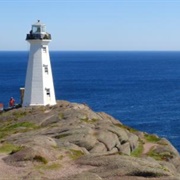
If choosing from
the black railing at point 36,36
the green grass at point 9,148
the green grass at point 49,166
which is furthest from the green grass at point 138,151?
the black railing at point 36,36

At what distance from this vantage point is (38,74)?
5250 centimetres

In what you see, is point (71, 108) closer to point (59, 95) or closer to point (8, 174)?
point (8, 174)

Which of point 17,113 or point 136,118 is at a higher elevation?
point 17,113

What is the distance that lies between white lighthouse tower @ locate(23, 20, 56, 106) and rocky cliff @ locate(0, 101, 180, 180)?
2.24 metres

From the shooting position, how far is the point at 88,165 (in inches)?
1059

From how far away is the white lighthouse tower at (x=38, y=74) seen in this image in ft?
173

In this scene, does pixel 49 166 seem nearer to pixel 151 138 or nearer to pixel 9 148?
pixel 9 148

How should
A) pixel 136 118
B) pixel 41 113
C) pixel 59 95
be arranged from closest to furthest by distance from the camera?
pixel 41 113 < pixel 136 118 < pixel 59 95

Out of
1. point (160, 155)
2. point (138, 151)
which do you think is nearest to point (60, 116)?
point (138, 151)

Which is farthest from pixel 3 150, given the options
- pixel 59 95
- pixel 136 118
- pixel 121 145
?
pixel 59 95

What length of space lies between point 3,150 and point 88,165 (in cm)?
775

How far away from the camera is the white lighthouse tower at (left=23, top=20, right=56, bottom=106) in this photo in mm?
52594

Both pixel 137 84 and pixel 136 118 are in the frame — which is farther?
pixel 137 84

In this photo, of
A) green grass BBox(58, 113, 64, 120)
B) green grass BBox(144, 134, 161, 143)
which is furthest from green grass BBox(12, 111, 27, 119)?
green grass BBox(144, 134, 161, 143)
